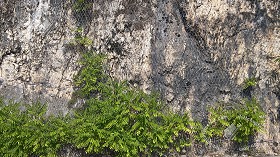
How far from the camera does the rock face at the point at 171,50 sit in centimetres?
732

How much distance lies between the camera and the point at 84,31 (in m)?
7.48

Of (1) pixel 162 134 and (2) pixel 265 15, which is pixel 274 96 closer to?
(2) pixel 265 15

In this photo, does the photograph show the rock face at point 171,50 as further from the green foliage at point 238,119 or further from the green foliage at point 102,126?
the green foliage at point 102,126

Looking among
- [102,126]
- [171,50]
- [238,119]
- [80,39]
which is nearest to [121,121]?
[102,126]

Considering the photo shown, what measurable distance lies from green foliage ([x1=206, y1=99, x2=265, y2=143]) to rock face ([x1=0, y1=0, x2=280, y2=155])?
0.23 meters

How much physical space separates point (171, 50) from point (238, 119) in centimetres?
209

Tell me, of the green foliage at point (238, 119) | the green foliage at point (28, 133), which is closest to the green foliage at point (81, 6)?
the green foliage at point (28, 133)

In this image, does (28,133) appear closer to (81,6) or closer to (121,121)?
(121,121)

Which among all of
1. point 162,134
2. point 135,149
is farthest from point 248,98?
point 135,149

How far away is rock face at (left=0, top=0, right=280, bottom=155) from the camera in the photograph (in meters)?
7.32

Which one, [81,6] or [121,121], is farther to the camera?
[81,6]

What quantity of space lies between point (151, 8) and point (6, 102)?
3838 mm

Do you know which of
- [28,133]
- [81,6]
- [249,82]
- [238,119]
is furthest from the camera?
[81,6]

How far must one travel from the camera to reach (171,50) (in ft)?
24.2
